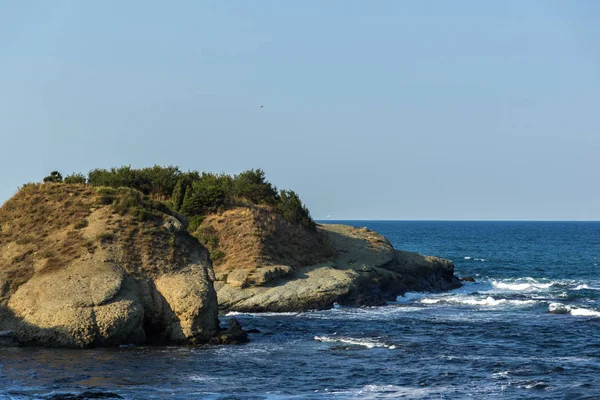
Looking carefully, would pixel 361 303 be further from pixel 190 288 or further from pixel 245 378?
pixel 245 378

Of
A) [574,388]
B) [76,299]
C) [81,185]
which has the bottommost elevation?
[574,388]

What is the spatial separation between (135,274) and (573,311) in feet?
99.4

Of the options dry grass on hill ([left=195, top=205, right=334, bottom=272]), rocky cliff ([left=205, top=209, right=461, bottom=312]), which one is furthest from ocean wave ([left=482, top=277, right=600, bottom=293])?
dry grass on hill ([left=195, top=205, right=334, bottom=272])

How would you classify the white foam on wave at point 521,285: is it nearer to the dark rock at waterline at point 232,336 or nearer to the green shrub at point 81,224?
the dark rock at waterline at point 232,336

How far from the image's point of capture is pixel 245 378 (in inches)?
1219

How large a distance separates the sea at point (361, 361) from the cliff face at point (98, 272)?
1424mm

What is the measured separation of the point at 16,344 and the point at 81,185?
1358 centimetres

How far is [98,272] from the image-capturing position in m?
38.2

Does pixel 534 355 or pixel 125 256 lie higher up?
pixel 125 256

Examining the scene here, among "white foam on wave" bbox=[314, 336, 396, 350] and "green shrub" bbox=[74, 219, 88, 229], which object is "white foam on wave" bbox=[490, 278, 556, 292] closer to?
"white foam on wave" bbox=[314, 336, 396, 350]

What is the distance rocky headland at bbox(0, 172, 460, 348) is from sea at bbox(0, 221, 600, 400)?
1417 mm

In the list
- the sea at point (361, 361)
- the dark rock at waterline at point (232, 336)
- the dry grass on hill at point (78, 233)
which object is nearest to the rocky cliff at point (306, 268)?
the sea at point (361, 361)

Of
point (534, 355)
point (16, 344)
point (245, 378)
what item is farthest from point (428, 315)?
point (16, 344)

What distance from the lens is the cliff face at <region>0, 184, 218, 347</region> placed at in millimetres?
35844
